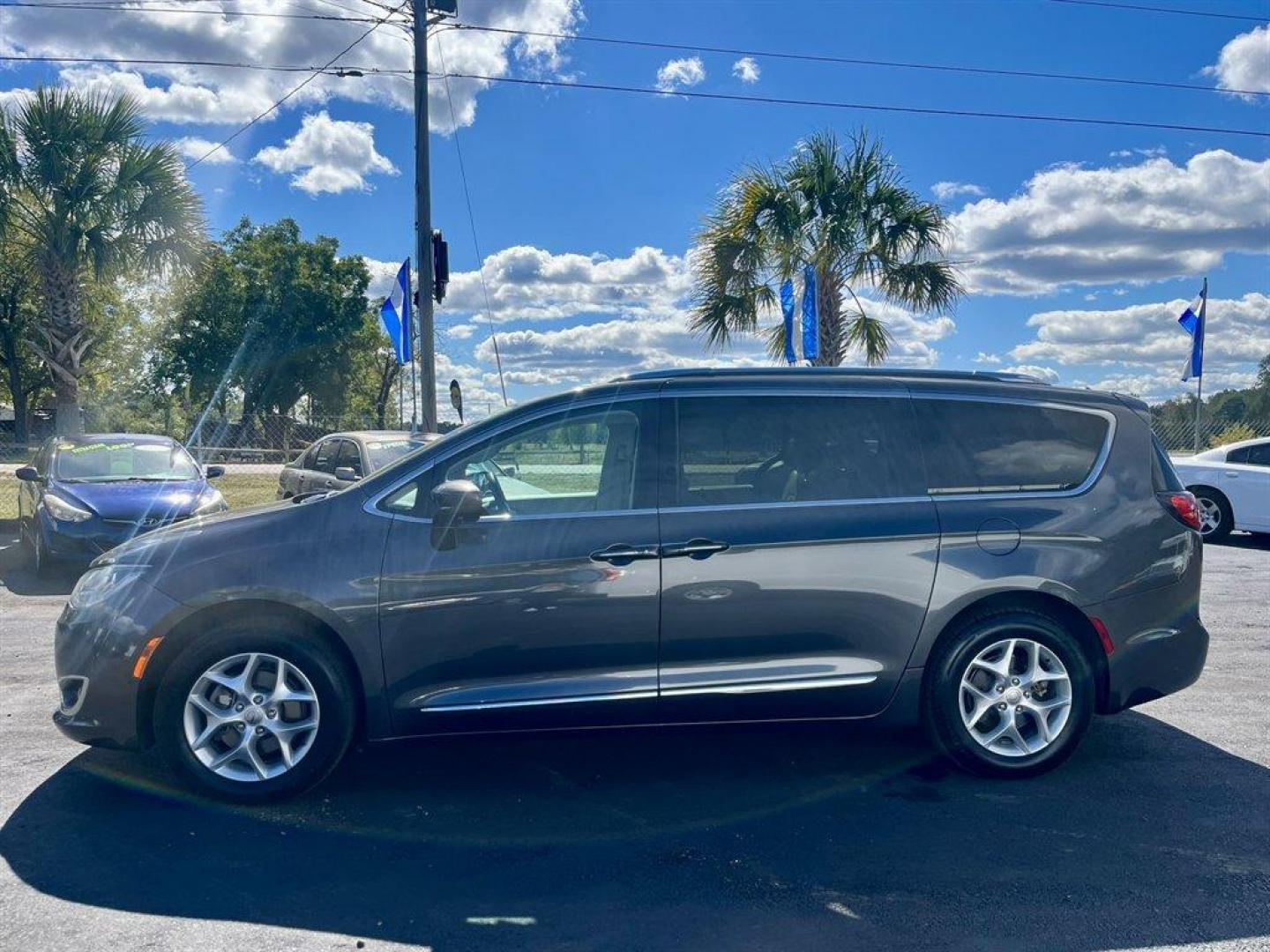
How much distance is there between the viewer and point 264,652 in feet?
14.0

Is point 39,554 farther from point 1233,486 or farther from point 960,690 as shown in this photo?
point 1233,486

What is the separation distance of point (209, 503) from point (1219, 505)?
38.8ft

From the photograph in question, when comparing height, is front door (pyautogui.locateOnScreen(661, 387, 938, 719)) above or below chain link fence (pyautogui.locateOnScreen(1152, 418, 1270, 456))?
below

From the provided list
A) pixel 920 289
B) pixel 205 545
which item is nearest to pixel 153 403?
pixel 920 289

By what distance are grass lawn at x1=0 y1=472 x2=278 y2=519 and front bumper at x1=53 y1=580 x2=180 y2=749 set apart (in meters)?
11.6

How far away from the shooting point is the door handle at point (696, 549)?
4.39 m

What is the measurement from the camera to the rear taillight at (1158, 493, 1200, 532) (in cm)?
491

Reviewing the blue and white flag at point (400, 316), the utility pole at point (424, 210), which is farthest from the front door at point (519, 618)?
the blue and white flag at point (400, 316)

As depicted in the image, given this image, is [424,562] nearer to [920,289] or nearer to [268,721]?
[268,721]

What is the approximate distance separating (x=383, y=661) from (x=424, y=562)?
1.40 feet

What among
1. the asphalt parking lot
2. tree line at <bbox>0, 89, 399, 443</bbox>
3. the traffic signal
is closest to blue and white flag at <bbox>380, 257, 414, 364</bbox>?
the traffic signal

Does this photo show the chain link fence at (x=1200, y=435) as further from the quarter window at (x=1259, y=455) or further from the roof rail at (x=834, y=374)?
the roof rail at (x=834, y=374)

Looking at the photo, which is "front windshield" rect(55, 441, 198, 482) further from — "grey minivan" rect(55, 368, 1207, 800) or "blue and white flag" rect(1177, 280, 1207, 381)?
"blue and white flag" rect(1177, 280, 1207, 381)

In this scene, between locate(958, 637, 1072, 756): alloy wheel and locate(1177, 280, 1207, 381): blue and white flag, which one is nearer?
locate(958, 637, 1072, 756): alloy wheel
